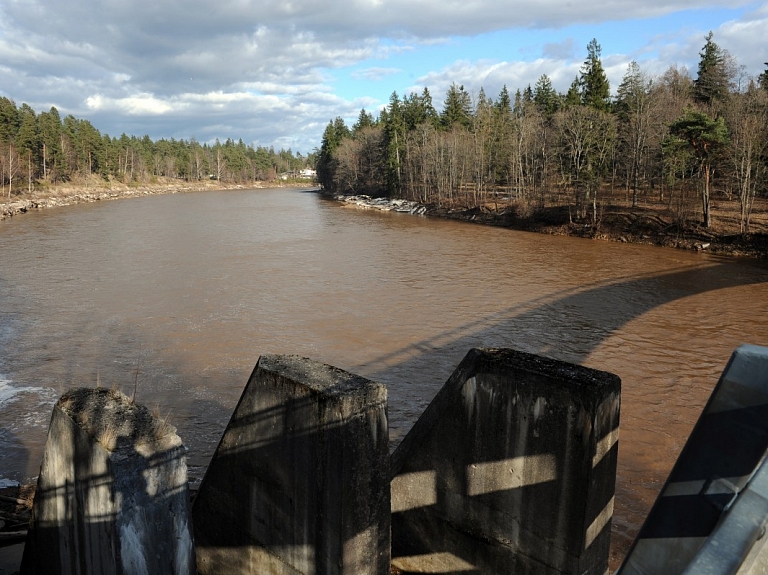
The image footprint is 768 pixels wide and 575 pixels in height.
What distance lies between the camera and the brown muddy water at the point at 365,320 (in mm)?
13000

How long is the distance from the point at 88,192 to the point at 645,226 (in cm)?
8160

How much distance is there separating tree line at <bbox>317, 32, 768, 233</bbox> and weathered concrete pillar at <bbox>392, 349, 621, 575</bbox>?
3553cm

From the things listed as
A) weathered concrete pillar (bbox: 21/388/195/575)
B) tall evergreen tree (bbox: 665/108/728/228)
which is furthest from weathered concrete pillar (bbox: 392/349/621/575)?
tall evergreen tree (bbox: 665/108/728/228)

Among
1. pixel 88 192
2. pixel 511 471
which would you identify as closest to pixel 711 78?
pixel 511 471

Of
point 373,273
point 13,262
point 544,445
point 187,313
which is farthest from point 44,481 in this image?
point 13,262

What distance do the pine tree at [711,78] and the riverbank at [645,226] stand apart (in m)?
18.3

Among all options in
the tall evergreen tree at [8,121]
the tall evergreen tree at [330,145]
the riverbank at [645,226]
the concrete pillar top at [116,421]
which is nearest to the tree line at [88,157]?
the tall evergreen tree at [8,121]

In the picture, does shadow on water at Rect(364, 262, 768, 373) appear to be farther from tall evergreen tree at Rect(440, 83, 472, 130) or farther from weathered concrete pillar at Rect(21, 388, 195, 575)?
tall evergreen tree at Rect(440, 83, 472, 130)

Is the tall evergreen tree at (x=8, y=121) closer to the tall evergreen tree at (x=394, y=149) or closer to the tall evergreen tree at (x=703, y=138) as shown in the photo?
the tall evergreen tree at (x=394, y=149)

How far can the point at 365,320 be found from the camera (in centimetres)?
2050

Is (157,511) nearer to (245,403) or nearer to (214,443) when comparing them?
(245,403)

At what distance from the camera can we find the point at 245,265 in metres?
31.5

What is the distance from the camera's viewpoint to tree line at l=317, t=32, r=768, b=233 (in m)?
38.2

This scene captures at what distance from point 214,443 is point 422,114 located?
255 feet
